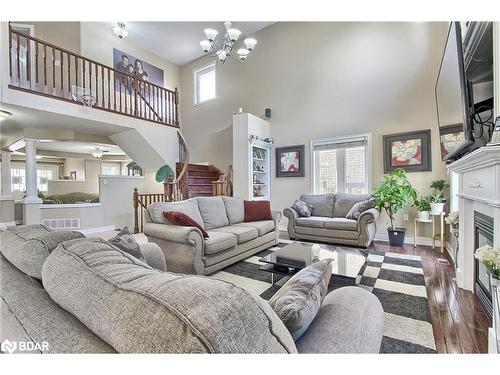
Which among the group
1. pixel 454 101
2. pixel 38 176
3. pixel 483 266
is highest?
pixel 454 101

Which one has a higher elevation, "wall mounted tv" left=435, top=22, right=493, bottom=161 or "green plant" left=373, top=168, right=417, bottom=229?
"wall mounted tv" left=435, top=22, right=493, bottom=161

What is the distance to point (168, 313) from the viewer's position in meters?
0.44

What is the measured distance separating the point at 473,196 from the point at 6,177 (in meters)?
8.79

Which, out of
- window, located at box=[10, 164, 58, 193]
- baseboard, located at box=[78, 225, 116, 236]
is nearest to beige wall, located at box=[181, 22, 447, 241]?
baseboard, located at box=[78, 225, 116, 236]

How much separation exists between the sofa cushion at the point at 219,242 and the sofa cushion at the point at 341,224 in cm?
179

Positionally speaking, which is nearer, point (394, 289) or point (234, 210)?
point (394, 289)

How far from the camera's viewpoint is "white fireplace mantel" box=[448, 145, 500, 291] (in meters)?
1.55

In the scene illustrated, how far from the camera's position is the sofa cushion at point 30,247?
0.85 meters

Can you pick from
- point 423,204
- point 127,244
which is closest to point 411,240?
point 423,204

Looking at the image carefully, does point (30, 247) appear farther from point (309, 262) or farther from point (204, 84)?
point (204, 84)

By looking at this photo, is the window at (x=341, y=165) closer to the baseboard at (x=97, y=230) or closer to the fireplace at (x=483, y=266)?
the fireplace at (x=483, y=266)

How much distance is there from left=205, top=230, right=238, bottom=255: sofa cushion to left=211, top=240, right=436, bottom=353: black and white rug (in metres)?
0.29

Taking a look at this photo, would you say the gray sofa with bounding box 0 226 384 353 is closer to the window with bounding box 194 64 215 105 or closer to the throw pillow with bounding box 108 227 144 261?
the throw pillow with bounding box 108 227 144 261

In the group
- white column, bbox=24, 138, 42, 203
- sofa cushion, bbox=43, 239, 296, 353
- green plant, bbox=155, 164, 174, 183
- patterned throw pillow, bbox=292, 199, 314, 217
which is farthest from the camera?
green plant, bbox=155, 164, 174, 183
